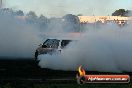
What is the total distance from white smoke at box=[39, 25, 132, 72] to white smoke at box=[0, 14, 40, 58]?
25.9 feet

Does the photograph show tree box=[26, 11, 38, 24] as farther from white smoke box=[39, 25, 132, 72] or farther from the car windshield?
white smoke box=[39, 25, 132, 72]

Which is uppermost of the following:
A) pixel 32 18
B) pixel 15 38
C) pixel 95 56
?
pixel 32 18

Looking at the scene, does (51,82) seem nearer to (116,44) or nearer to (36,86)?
(36,86)

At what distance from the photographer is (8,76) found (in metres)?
18.6

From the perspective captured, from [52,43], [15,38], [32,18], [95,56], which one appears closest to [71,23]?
[32,18]

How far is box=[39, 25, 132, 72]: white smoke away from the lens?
21.2m

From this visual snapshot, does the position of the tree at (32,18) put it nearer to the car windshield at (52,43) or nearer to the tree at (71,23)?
the tree at (71,23)

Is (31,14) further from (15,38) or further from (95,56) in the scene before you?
(95,56)

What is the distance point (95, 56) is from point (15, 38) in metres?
11.0

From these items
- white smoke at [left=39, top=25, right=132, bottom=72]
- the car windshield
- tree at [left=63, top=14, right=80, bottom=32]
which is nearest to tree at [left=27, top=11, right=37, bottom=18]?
tree at [left=63, top=14, right=80, bottom=32]

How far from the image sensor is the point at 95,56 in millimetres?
21250

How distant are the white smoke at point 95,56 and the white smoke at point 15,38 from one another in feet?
25.9

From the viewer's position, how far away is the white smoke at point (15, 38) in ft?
99.5

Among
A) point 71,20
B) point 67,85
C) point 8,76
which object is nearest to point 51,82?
point 67,85
